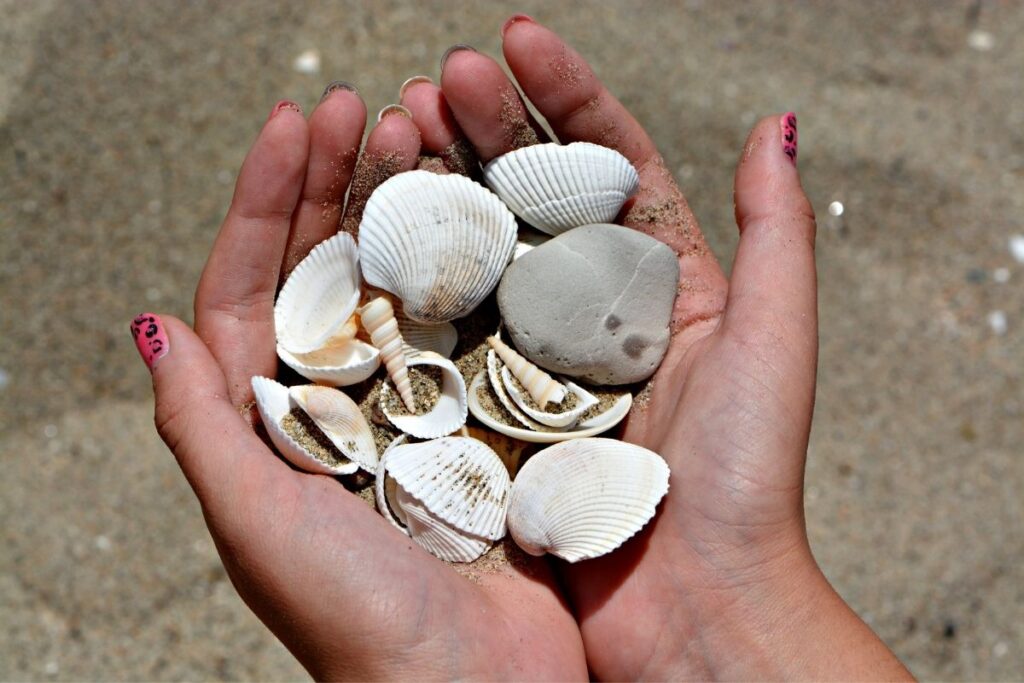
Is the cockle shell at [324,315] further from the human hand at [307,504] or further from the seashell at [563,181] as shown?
the seashell at [563,181]

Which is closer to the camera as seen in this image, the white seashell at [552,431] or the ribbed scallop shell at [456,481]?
the ribbed scallop shell at [456,481]

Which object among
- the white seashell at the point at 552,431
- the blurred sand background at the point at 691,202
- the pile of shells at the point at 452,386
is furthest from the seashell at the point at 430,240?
the blurred sand background at the point at 691,202

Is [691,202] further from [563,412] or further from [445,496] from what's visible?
[445,496]

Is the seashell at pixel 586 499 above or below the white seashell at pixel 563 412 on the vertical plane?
below

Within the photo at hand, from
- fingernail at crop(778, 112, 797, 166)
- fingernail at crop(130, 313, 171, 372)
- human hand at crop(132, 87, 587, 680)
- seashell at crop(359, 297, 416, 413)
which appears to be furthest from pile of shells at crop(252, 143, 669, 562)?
fingernail at crop(778, 112, 797, 166)

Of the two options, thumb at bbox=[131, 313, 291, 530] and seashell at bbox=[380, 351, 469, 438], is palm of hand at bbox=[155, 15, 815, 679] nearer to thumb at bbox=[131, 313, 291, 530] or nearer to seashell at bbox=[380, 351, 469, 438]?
thumb at bbox=[131, 313, 291, 530]

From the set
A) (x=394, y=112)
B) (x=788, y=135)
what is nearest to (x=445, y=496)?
(x=394, y=112)

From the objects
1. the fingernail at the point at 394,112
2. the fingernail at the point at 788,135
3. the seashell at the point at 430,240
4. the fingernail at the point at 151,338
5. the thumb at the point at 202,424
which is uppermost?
the fingernail at the point at 394,112
